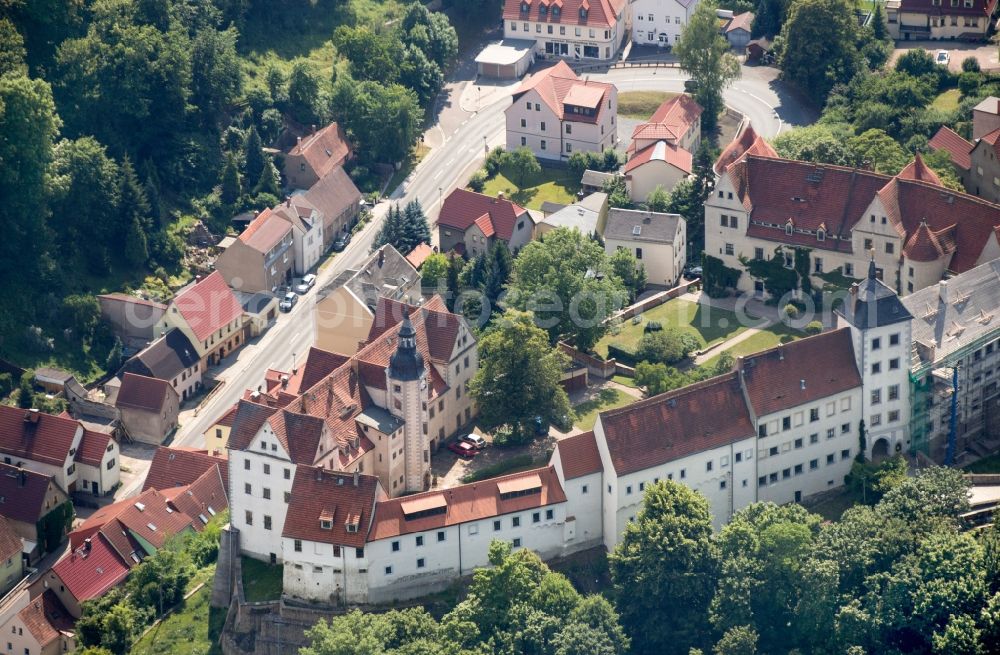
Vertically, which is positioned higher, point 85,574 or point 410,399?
point 410,399

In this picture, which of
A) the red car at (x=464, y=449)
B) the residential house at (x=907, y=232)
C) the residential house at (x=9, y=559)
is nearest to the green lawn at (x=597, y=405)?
the red car at (x=464, y=449)

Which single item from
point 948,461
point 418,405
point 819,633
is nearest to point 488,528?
point 418,405

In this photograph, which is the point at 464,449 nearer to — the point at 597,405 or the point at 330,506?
the point at 597,405

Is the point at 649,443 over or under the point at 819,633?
over

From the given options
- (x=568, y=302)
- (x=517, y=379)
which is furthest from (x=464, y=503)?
(x=568, y=302)

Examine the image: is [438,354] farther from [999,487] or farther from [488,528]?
[999,487]

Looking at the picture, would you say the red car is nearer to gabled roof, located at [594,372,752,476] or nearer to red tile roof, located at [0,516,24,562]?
gabled roof, located at [594,372,752,476]
